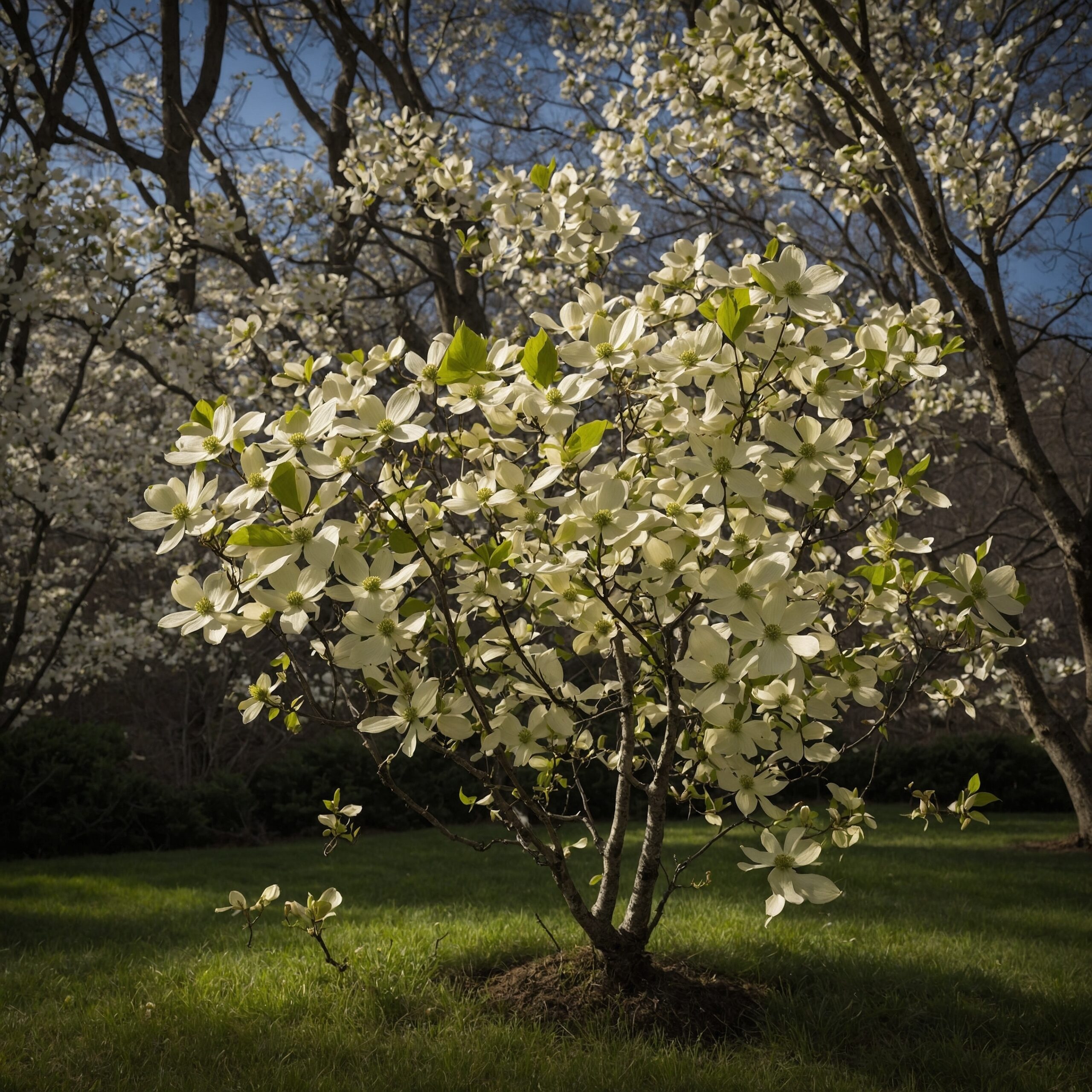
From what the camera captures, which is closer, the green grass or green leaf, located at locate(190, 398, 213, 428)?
green leaf, located at locate(190, 398, 213, 428)

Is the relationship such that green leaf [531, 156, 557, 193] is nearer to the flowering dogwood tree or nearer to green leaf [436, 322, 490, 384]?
the flowering dogwood tree

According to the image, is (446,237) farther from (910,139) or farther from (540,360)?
(540,360)

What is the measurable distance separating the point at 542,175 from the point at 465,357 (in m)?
1.16

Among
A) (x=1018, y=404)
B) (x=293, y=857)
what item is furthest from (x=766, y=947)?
(x=293, y=857)

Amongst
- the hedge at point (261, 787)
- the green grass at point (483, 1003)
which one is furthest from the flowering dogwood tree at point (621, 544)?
the hedge at point (261, 787)

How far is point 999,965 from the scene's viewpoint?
10.1ft

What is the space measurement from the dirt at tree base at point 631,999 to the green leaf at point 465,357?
1769 millimetres

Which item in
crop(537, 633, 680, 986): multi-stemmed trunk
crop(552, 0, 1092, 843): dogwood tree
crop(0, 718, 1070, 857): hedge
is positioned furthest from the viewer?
crop(0, 718, 1070, 857): hedge

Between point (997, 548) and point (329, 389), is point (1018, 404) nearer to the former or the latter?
point (329, 389)

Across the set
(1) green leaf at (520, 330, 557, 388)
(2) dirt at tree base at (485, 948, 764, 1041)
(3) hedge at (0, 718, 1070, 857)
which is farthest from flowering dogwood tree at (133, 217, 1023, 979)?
(3) hedge at (0, 718, 1070, 857)

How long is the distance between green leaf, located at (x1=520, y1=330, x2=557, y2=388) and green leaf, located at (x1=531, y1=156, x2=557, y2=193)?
3.58 ft

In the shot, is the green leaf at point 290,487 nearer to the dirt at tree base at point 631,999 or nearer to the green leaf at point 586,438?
the green leaf at point 586,438

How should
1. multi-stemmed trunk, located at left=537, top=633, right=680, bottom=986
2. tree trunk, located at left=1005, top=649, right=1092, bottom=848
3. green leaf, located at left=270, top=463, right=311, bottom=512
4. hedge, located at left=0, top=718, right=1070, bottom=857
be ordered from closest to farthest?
green leaf, located at left=270, top=463, right=311, bottom=512, multi-stemmed trunk, located at left=537, top=633, right=680, bottom=986, tree trunk, located at left=1005, top=649, right=1092, bottom=848, hedge, located at left=0, top=718, right=1070, bottom=857

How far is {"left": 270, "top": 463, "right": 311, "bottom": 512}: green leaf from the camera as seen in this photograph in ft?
4.50
